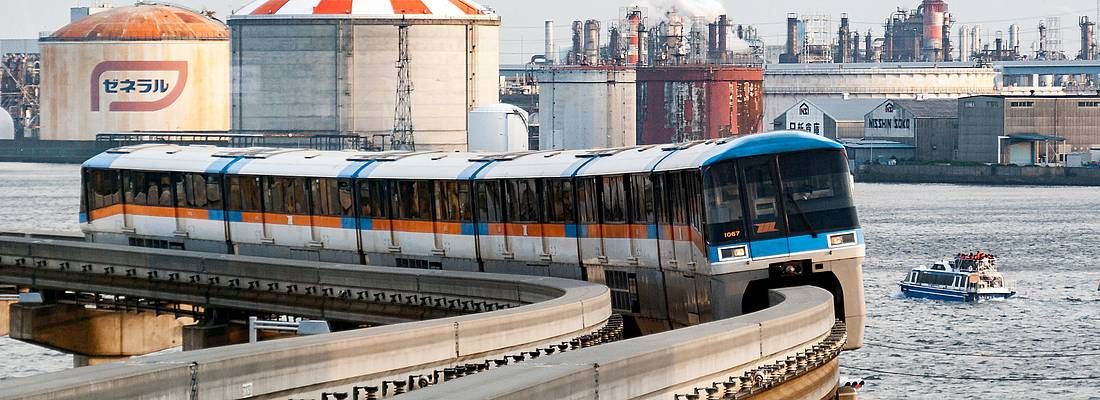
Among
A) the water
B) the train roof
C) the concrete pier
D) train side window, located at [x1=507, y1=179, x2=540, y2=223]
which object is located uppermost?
the train roof

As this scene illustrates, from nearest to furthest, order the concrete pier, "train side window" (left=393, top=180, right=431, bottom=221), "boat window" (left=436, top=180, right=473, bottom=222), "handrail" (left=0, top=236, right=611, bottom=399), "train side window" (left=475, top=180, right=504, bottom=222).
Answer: "handrail" (left=0, top=236, right=611, bottom=399) < "train side window" (left=475, top=180, right=504, bottom=222) < "boat window" (left=436, top=180, right=473, bottom=222) < "train side window" (left=393, top=180, right=431, bottom=221) < the concrete pier

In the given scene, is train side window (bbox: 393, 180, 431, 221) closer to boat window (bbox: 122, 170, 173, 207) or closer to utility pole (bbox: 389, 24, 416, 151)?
boat window (bbox: 122, 170, 173, 207)

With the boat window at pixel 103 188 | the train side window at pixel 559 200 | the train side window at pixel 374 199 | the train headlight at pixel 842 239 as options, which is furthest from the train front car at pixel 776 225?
the boat window at pixel 103 188

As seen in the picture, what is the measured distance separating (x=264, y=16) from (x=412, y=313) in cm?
13772

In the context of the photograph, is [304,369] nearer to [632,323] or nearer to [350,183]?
[632,323]

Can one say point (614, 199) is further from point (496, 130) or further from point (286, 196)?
point (496, 130)

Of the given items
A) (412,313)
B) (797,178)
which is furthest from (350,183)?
(797,178)

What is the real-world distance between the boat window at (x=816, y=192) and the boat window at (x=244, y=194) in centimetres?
1981

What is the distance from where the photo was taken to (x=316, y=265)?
4219 centimetres

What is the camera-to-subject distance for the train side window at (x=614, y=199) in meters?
37.4

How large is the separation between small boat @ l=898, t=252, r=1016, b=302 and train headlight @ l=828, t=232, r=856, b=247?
186 feet

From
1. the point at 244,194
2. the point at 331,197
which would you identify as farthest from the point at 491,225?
the point at 244,194

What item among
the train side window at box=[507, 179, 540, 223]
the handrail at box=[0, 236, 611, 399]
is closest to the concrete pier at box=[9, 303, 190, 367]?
the handrail at box=[0, 236, 611, 399]

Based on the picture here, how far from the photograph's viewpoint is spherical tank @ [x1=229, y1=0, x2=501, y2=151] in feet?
552
